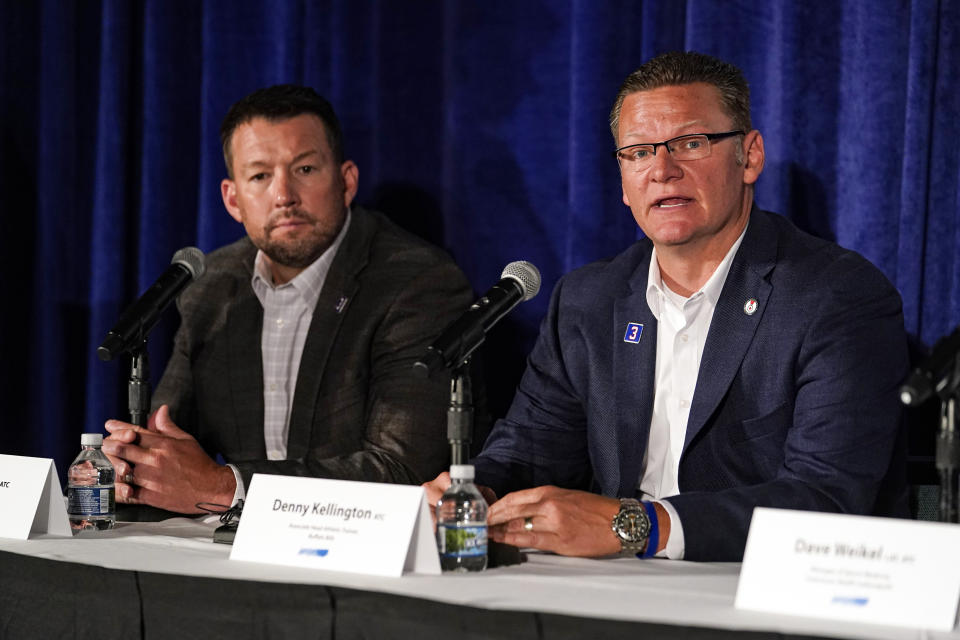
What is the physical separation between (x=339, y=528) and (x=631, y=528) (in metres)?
0.47

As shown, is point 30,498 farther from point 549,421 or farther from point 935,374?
point 935,374

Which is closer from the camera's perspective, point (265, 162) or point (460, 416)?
point (460, 416)

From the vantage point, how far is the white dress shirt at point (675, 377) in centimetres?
229

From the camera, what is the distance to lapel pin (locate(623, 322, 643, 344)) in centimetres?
233

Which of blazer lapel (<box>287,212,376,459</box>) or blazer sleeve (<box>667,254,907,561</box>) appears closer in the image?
blazer sleeve (<box>667,254,907,561</box>)

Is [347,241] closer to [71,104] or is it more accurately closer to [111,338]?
[111,338]

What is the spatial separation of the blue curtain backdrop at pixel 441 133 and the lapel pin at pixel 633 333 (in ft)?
1.96

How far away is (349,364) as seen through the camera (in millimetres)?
2861

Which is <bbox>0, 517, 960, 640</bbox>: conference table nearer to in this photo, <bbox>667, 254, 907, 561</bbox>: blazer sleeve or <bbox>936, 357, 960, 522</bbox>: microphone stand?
<bbox>667, 254, 907, 561</bbox>: blazer sleeve

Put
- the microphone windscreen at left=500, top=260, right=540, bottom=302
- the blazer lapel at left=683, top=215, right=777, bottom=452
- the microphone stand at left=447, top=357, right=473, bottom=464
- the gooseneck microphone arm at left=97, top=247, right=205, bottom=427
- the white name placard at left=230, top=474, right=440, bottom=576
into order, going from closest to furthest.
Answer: the white name placard at left=230, top=474, right=440, bottom=576, the microphone stand at left=447, top=357, right=473, bottom=464, the microphone windscreen at left=500, top=260, right=540, bottom=302, the blazer lapel at left=683, top=215, right=777, bottom=452, the gooseneck microphone arm at left=97, top=247, right=205, bottom=427

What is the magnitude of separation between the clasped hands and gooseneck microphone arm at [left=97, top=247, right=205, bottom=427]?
3.09ft

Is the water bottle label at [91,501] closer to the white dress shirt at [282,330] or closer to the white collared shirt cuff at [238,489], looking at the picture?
the white collared shirt cuff at [238,489]

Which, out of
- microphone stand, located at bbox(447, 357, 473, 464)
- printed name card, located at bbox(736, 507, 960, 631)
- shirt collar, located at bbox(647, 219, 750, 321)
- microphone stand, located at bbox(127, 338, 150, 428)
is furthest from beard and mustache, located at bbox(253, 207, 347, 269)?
printed name card, located at bbox(736, 507, 960, 631)

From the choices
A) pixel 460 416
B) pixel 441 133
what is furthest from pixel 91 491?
pixel 441 133
